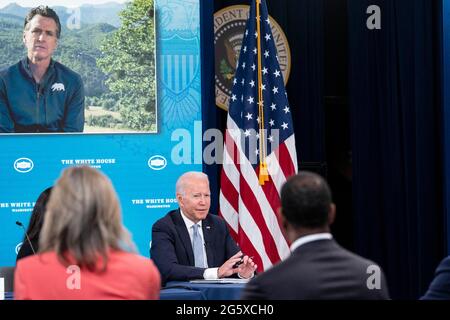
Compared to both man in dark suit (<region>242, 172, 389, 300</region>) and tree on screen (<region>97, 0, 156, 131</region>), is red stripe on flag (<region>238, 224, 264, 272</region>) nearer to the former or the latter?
tree on screen (<region>97, 0, 156, 131</region>)

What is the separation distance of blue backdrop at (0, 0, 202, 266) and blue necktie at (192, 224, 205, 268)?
3.68 ft

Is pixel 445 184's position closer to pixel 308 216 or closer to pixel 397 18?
pixel 397 18

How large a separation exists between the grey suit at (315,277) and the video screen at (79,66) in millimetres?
4133

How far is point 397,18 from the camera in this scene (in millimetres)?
7016

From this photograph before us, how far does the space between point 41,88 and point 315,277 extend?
4400 millimetres

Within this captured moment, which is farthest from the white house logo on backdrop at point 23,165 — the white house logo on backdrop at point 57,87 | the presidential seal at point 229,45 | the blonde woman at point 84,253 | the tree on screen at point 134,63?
the blonde woman at point 84,253

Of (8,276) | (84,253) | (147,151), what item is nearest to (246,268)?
(8,276)

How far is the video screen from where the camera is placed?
251 inches

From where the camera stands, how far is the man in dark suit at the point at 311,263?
2373 mm

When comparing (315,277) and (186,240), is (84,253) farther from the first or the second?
(186,240)

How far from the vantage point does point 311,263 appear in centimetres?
240

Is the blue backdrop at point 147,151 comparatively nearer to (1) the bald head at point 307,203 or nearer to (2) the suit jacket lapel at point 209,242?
(2) the suit jacket lapel at point 209,242

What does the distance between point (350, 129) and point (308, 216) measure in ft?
15.4
